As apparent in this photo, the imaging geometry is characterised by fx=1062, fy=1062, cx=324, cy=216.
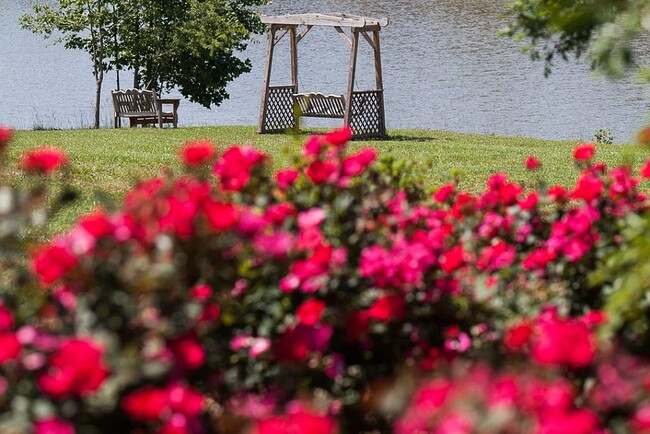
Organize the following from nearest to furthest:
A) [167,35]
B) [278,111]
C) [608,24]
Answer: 1. [608,24]
2. [278,111]
3. [167,35]

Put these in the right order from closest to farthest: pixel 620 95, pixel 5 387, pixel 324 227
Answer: pixel 5 387
pixel 324 227
pixel 620 95

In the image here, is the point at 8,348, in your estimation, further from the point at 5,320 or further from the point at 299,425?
the point at 299,425

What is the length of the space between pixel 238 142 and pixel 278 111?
2.80 meters

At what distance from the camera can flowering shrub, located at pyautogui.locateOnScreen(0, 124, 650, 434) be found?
2.03 metres

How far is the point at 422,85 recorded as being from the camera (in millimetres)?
24375

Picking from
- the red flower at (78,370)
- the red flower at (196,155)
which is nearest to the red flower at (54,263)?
the red flower at (78,370)

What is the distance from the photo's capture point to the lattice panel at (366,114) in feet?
54.3

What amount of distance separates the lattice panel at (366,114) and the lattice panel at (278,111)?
1253mm

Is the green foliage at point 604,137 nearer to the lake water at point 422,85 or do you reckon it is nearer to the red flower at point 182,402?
the lake water at point 422,85

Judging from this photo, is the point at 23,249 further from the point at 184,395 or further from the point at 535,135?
the point at 535,135

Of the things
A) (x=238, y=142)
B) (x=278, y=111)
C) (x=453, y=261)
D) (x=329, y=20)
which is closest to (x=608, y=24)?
(x=453, y=261)

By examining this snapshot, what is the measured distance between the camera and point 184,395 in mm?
2051

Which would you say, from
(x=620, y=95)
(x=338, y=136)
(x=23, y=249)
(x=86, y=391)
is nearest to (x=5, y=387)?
(x=86, y=391)

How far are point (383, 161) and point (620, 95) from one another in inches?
773
